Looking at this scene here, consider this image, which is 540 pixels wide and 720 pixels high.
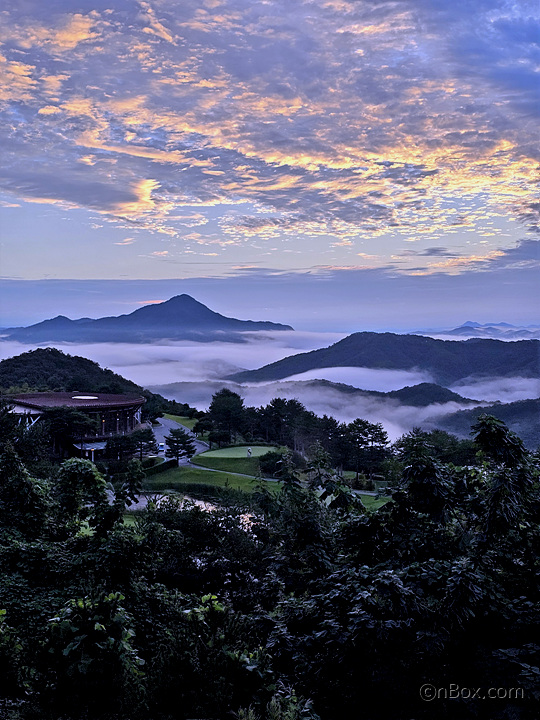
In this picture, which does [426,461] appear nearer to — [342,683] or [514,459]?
[514,459]

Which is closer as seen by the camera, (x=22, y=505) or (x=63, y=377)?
(x=22, y=505)

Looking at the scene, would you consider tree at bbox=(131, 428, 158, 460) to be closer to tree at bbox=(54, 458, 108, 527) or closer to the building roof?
the building roof

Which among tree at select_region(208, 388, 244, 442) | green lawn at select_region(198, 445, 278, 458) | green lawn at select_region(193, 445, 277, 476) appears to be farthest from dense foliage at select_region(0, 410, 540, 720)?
tree at select_region(208, 388, 244, 442)

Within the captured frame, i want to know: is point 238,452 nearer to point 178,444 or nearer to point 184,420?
point 178,444

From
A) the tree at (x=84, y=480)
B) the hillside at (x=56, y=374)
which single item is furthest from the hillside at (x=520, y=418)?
the hillside at (x=56, y=374)

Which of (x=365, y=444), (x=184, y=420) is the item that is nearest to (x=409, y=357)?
(x=184, y=420)
